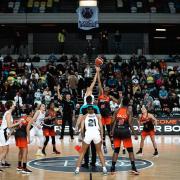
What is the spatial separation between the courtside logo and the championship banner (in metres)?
20.9

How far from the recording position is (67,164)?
16344 mm

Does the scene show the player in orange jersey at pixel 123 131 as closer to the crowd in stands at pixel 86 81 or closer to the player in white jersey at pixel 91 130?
the player in white jersey at pixel 91 130

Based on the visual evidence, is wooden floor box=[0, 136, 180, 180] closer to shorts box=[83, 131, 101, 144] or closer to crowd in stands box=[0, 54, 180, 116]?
shorts box=[83, 131, 101, 144]

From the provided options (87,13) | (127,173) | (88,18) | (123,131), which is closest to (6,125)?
(123,131)

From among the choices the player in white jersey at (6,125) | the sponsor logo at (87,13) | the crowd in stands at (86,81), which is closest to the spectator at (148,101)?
the crowd in stands at (86,81)

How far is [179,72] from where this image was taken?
33875mm

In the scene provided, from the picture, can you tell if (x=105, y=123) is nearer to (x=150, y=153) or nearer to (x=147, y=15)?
(x=150, y=153)

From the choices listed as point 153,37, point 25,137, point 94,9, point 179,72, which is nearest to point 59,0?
point 94,9

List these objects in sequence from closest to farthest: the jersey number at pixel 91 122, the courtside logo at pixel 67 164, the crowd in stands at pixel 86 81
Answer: the jersey number at pixel 91 122 → the courtside logo at pixel 67 164 → the crowd in stands at pixel 86 81

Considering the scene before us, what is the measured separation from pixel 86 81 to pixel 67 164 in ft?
51.5

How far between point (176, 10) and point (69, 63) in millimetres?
10792

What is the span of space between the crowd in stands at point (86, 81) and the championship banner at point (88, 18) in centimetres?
305

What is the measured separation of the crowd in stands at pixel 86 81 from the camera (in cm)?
2891

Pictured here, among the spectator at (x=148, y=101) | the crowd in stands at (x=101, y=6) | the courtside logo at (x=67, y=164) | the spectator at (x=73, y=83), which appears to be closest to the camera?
the courtside logo at (x=67, y=164)
